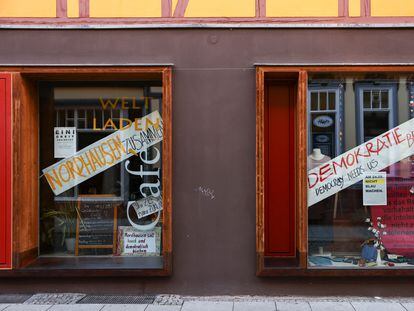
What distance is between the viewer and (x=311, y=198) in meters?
7.16

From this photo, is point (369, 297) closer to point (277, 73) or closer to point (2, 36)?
point (277, 73)

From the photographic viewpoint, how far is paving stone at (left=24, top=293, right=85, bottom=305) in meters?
6.71

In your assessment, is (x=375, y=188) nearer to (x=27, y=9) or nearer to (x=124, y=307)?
(x=124, y=307)

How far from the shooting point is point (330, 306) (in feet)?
21.4

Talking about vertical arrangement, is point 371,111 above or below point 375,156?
above

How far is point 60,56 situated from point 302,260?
4396 millimetres

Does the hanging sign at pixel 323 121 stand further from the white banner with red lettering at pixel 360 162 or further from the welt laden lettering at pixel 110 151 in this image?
the welt laden lettering at pixel 110 151

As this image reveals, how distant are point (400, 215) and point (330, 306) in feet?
5.68

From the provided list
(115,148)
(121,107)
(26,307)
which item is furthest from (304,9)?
(26,307)

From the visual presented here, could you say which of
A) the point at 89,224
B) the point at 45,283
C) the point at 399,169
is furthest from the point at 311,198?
the point at 45,283

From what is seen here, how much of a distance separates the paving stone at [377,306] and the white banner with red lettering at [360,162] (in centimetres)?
147

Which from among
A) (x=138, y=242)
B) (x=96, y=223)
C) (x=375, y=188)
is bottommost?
(x=138, y=242)

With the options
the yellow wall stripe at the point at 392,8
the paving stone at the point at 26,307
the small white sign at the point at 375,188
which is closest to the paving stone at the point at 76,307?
the paving stone at the point at 26,307

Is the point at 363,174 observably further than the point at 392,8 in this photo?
Yes
